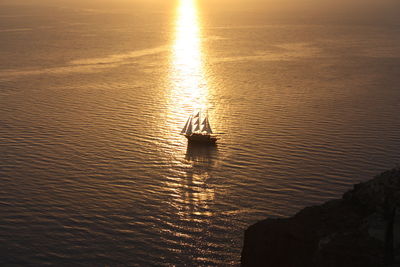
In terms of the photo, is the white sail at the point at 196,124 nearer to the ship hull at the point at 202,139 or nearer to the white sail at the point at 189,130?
the white sail at the point at 189,130

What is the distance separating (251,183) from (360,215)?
73.5ft

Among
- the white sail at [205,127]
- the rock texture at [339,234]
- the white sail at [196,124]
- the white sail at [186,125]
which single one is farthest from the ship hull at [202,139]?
the rock texture at [339,234]

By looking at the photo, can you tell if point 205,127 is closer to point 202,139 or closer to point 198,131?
point 198,131

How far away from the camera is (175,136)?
5544 cm

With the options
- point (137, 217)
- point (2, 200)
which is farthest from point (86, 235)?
point (2, 200)

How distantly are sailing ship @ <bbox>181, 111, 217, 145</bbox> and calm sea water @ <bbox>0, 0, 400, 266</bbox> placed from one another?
0.97 m

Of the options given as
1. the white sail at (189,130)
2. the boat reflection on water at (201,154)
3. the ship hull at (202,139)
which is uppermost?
the white sail at (189,130)

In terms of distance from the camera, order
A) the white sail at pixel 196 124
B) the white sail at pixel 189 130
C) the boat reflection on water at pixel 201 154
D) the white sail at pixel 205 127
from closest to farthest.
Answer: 1. the boat reflection on water at pixel 201 154
2. the white sail at pixel 196 124
3. the white sail at pixel 205 127
4. the white sail at pixel 189 130

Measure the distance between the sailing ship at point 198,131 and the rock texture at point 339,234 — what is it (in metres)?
30.6

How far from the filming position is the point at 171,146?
52.2 m

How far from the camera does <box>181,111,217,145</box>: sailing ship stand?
51656 mm

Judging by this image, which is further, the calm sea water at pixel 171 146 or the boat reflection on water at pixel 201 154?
the boat reflection on water at pixel 201 154

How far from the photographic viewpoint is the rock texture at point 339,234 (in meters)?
18.3

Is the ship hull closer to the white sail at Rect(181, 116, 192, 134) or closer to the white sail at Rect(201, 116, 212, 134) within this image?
the white sail at Rect(201, 116, 212, 134)
